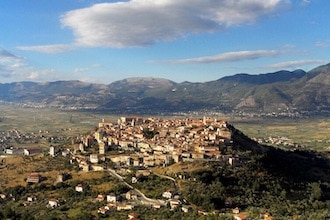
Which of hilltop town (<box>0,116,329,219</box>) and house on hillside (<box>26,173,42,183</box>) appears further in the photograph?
house on hillside (<box>26,173,42,183</box>)

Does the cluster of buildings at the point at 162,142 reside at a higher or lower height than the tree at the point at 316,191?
higher

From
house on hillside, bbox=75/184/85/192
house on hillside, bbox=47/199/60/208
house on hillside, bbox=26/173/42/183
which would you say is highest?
house on hillside, bbox=26/173/42/183

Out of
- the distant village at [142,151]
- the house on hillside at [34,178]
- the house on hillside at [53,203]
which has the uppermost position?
the distant village at [142,151]

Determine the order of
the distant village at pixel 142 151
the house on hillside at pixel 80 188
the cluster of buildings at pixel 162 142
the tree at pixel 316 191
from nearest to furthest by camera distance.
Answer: the distant village at pixel 142 151 < the tree at pixel 316 191 < the house on hillside at pixel 80 188 < the cluster of buildings at pixel 162 142

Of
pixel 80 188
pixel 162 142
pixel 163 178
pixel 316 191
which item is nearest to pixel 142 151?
pixel 162 142

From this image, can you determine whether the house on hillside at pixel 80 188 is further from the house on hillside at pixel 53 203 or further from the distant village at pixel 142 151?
the house on hillside at pixel 53 203

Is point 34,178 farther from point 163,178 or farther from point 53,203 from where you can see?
point 163,178

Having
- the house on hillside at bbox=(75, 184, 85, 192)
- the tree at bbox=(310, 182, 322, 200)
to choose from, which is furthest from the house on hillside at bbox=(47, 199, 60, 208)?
the tree at bbox=(310, 182, 322, 200)

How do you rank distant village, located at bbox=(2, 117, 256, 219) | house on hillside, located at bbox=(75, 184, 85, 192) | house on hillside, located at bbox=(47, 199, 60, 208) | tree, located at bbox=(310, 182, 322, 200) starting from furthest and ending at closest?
1. house on hillside, located at bbox=(75, 184, 85, 192)
2. tree, located at bbox=(310, 182, 322, 200)
3. house on hillside, located at bbox=(47, 199, 60, 208)
4. distant village, located at bbox=(2, 117, 256, 219)

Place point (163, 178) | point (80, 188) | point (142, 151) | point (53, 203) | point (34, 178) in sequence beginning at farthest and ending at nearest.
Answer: point (142, 151) < point (34, 178) < point (163, 178) < point (80, 188) < point (53, 203)

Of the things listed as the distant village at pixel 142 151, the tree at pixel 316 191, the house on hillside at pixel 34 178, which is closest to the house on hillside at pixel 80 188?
the distant village at pixel 142 151

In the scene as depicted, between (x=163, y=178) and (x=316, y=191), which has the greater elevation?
(x=163, y=178)

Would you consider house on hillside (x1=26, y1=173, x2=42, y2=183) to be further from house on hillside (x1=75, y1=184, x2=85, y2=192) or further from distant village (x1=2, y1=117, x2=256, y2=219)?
house on hillside (x1=75, y1=184, x2=85, y2=192)
